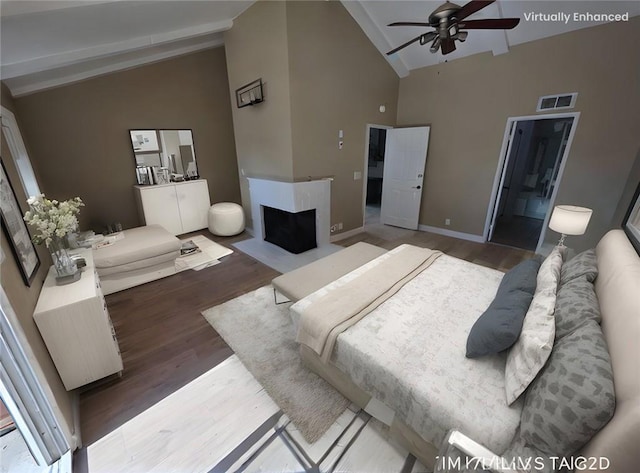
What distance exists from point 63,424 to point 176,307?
1.31 meters

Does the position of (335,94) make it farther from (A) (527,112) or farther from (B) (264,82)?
(A) (527,112)

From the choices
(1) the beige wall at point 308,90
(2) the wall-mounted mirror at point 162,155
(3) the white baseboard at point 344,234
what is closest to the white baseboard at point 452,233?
(3) the white baseboard at point 344,234

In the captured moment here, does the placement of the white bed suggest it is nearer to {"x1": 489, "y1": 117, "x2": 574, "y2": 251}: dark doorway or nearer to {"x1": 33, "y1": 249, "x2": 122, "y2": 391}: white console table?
{"x1": 33, "y1": 249, "x2": 122, "y2": 391}: white console table

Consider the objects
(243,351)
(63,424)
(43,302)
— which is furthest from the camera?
(243,351)

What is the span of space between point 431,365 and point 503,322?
40cm

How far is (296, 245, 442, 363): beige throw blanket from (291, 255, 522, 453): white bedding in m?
0.06

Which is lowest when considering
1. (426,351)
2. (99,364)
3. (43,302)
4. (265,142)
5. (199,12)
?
(99,364)

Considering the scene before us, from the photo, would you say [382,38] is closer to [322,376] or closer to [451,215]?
[451,215]

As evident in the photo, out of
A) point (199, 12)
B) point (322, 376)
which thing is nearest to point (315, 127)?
point (199, 12)

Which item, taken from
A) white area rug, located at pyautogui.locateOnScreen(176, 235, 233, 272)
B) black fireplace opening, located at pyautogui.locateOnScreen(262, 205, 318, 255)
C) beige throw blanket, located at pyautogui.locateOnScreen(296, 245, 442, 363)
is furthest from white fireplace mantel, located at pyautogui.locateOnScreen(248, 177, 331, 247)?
beige throw blanket, located at pyautogui.locateOnScreen(296, 245, 442, 363)

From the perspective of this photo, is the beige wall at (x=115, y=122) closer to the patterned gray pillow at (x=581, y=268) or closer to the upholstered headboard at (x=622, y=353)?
the patterned gray pillow at (x=581, y=268)

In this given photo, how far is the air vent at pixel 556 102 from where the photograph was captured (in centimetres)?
323

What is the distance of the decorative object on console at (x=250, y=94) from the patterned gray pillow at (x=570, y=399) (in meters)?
3.96

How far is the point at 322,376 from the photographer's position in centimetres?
174
